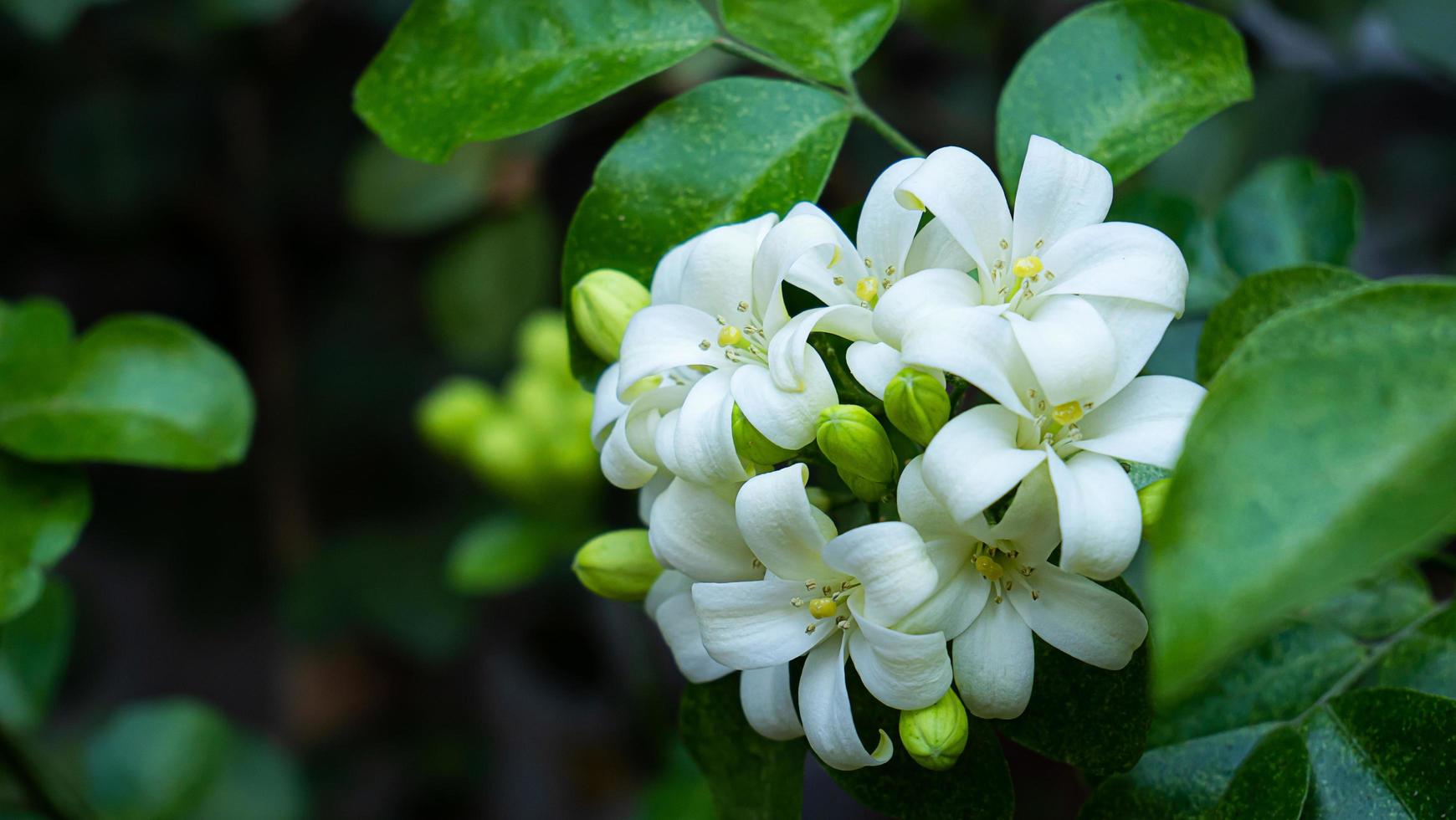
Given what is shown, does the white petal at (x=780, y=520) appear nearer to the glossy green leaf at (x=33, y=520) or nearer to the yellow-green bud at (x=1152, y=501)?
the yellow-green bud at (x=1152, y=501)

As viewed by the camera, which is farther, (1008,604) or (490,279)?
(490,279)

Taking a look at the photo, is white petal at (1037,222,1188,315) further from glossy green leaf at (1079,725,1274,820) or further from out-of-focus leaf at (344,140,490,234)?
out-of-focus leaf at (344,140,490,234)

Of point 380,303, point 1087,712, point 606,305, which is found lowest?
point 380,303

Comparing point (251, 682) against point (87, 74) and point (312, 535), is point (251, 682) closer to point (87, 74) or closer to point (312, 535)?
point (312, 535)

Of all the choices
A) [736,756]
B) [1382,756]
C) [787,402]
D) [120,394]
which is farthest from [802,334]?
[120,394]

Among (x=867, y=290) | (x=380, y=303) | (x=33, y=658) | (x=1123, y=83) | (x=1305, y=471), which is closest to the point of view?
(x=1305, y=471)

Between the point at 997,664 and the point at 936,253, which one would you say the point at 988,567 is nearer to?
the point at 997,664

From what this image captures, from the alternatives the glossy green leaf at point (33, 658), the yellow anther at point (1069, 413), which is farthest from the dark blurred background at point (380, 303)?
the yellow anther at point (1069, 413)

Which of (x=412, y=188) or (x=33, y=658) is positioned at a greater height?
(x=412, y=188)
